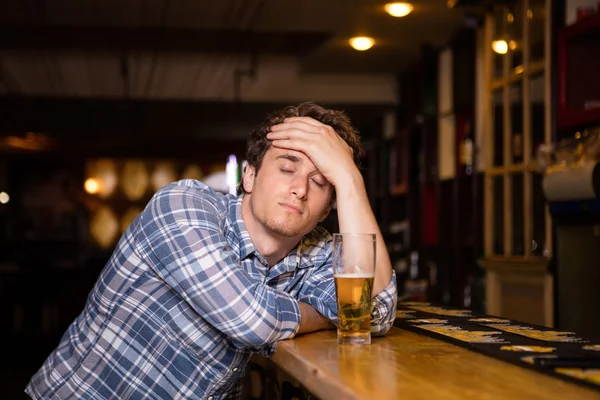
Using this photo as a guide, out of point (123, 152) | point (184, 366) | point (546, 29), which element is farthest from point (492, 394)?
point (123, 152)

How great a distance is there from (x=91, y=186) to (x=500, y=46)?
361 inches

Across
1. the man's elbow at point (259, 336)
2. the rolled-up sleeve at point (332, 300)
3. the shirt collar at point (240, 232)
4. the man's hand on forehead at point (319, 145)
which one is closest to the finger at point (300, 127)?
the man's hand on forehead at point (319, 145)

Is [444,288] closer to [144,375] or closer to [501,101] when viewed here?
[501,101]

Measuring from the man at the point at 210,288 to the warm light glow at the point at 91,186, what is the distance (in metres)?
11.4

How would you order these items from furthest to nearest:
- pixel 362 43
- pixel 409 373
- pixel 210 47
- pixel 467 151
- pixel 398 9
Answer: pixel 210 47 < pixel 362 43 < pixel 467 151 < pixel 398 9 < pixel 409 373

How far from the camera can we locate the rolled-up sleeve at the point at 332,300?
6.21 feet

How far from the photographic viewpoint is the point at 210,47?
813cm

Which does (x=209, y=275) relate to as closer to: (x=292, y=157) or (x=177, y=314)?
(x=177, y=314)

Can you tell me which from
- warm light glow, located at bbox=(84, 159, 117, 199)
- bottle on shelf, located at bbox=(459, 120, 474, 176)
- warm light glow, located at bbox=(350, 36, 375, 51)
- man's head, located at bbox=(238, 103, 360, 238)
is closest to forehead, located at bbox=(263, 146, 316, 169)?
man's head, located at bbox=(238, 103, 360, 238)

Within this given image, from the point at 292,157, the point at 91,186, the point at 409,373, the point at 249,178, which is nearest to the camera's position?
the point at 409,373

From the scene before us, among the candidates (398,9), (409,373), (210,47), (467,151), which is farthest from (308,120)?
(210,47)

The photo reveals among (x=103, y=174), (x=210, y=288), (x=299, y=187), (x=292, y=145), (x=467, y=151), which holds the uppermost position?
(x=103, y=174)

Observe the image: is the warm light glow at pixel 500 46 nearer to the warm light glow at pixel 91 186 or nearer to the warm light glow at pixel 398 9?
the warm light glow at pixel 398 9

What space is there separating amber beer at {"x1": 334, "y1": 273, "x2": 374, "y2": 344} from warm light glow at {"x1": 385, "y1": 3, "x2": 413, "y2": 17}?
4.05 meters
